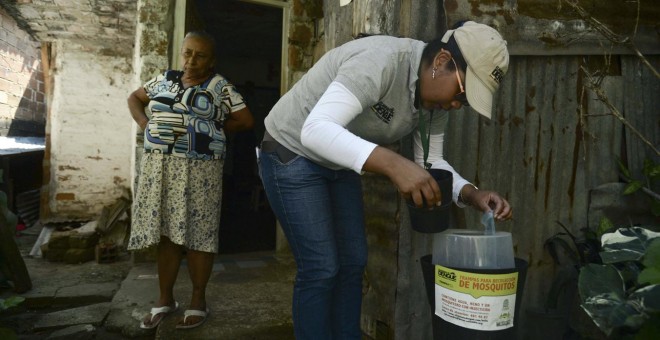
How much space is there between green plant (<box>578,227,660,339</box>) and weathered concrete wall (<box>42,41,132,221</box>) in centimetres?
605

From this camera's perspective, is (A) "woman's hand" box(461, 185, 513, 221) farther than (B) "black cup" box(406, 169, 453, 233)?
Yes

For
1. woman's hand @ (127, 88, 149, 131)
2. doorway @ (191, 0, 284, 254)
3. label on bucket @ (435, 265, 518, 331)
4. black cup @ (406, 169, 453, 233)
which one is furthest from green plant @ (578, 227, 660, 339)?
doorway @ (191, 0, 284, 254)

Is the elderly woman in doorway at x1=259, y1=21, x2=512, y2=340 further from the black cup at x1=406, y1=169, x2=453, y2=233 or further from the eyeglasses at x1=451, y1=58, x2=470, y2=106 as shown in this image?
the black cup at x1=406, y1=169, x2=453, y2=233

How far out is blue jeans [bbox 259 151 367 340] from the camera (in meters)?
1.64

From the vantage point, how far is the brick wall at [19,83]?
6973 mm

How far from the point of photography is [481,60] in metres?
1.49

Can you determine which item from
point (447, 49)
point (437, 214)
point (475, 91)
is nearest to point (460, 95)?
point (475, 91)

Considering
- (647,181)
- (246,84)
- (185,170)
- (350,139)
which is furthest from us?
(246,84)

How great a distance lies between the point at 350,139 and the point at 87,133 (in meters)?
6.11

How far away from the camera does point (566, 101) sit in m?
2.46

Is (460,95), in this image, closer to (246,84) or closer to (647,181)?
(647,181)

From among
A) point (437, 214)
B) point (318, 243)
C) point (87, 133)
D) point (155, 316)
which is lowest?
point (155, 316)

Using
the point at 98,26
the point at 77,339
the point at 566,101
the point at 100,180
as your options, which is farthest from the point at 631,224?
the point at 100,180

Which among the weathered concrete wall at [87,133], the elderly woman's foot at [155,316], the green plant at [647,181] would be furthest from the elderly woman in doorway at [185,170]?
the weathered concrete wall at [87,133]
